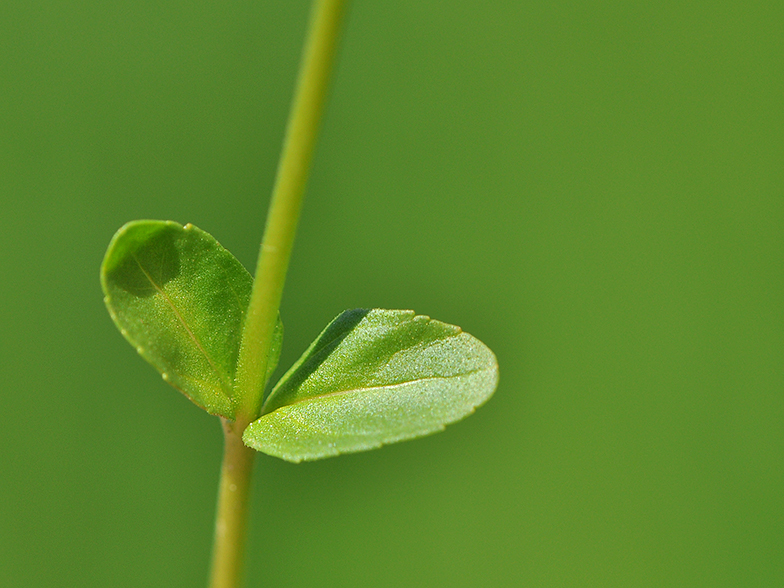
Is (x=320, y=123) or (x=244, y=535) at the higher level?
(x=320, y=123)

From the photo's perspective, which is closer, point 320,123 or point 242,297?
point 320,123

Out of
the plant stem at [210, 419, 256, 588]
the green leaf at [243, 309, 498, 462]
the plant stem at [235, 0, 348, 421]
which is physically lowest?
the plant stem at [210, 419, 256, 588]

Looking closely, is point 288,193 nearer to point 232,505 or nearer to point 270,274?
point 270,274

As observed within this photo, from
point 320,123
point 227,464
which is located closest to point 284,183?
point 320,123

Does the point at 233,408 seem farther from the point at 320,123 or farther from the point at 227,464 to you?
the point at 320,123

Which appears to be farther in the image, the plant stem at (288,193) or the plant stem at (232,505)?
the plant stem at (232,505)

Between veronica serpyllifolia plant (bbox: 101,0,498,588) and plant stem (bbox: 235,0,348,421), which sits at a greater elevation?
plant stem (bbox: 235,0,348,421)

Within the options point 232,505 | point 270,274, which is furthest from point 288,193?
point 232,505
